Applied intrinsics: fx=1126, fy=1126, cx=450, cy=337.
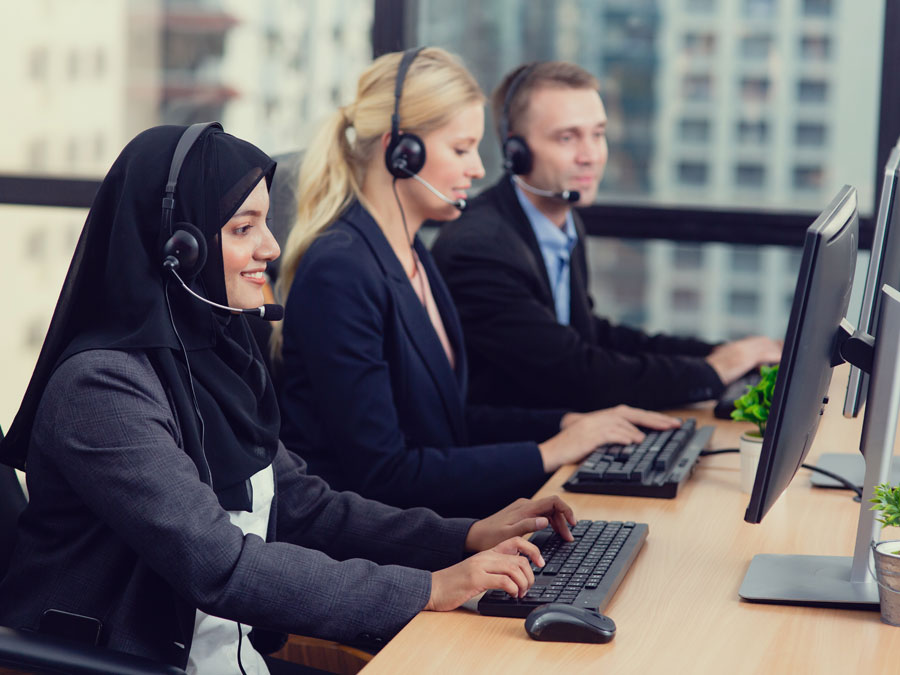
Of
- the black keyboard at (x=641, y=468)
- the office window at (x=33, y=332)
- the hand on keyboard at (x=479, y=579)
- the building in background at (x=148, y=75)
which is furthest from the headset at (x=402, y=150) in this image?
the office window at (x=33, y=332)

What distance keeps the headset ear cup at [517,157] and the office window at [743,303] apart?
900 millimetres

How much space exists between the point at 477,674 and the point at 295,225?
1.10 metres

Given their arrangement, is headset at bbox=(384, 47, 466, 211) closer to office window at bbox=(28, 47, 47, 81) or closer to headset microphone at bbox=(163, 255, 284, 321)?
headset microphone at bbox=(163, 255, 284, 321)

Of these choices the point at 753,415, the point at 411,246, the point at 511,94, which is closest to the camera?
the point at 753,415

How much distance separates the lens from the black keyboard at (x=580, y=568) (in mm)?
1162

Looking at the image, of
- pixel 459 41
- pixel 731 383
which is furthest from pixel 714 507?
pixel 459 41

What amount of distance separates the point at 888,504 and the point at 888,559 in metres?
0.05

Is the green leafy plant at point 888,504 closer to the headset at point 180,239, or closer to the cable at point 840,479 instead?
the cable at point 840,479

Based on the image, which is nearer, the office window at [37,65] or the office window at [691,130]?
the office window at [691,130]

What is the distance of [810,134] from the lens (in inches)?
113

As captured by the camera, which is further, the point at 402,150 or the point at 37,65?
the point at 37,65

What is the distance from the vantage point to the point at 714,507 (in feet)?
5.06

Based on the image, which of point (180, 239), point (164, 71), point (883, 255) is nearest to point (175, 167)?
point (180, 239)

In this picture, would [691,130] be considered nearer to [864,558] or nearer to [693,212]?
[693,212]
